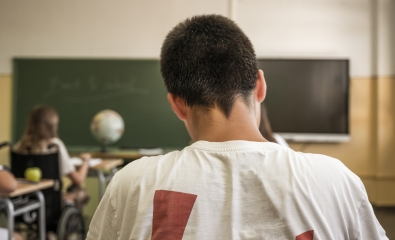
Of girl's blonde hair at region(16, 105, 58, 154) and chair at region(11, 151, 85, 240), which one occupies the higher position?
girl's blonde hair at region(16, 105, 58, 154)

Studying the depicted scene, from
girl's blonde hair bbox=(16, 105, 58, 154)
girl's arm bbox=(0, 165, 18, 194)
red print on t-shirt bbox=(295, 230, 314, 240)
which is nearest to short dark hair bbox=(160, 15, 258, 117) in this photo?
red print on t-shirt bbox=(295, 230, 314, 240)

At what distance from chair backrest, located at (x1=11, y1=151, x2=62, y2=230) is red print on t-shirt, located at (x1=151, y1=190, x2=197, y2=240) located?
7.79 feet

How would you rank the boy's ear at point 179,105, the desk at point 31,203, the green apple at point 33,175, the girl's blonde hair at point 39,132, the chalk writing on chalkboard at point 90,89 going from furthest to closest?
the chalk writing on chalkboard at point 90,89 → the girl's blonde hair at point 39,132 → the green apple at point 33,175 → the desk at point 31,203 → the boy's ear at point 179,105

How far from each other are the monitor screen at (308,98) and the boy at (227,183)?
419 cm

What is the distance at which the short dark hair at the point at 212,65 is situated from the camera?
0.74 m

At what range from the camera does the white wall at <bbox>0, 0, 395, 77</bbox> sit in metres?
4.93

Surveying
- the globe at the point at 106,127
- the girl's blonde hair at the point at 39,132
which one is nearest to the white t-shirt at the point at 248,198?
the girl's blonde hair at the point at 39,132

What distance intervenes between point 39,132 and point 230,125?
2752 mm

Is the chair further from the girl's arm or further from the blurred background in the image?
the blurred background

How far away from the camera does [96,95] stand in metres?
5.00

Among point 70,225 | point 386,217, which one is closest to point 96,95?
point 70,225

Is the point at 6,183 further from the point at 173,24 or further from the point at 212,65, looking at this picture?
the point at 173,24

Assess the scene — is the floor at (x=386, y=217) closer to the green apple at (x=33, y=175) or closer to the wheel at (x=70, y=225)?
the wheel at (x=70, y=225)

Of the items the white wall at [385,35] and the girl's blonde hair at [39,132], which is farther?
the white wall at [385,35]
